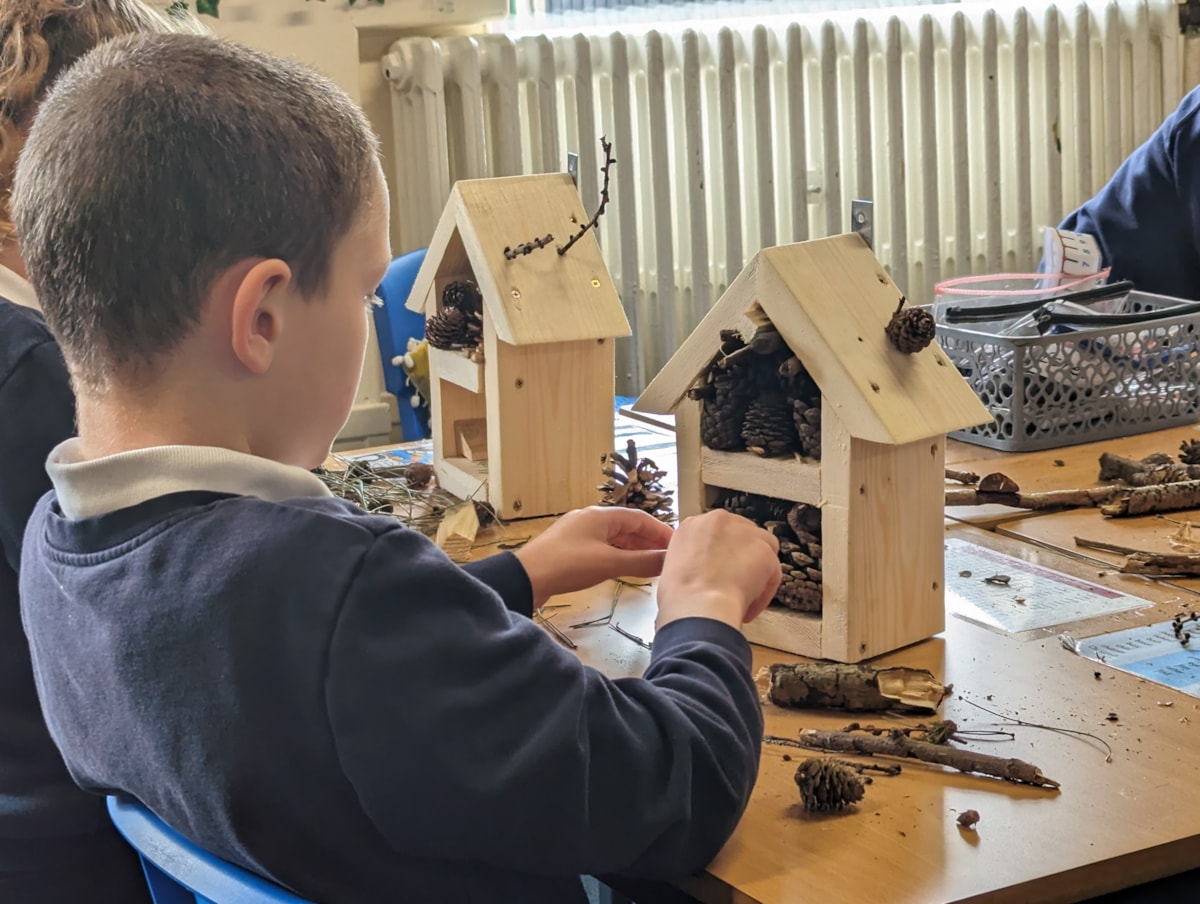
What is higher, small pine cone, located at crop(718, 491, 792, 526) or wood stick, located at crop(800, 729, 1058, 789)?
small pine cone, located at crop(718, 491, 792, 526)

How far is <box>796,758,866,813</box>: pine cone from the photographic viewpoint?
2.79 feet

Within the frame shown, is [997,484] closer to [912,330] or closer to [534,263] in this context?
[912,330]

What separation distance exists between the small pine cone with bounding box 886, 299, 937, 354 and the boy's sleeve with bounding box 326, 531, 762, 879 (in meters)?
0.43

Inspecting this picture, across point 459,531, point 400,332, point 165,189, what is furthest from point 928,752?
point 400,332

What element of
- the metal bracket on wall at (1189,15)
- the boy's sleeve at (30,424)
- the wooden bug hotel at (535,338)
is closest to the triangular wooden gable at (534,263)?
the wooden bug hotel at (535,338)

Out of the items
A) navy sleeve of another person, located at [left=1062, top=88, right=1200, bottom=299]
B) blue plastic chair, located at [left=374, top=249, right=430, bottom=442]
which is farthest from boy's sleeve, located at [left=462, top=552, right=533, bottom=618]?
navy sleeve of another person, located at [left=1062, top=88, right=1200, bottom=299]

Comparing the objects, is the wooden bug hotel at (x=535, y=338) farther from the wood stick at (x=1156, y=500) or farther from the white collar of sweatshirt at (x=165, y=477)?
the white collar of sweatshirt at (x=165, y=477)

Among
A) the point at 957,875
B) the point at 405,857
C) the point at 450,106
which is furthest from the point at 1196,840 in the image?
the point at 450,106

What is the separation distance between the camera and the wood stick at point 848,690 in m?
1.01

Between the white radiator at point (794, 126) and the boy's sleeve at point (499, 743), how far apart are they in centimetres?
247

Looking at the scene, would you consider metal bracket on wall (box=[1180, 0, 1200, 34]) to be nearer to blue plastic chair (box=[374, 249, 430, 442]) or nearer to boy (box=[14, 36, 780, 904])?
blue plastic chair (box=[374, 249, 430, 442])

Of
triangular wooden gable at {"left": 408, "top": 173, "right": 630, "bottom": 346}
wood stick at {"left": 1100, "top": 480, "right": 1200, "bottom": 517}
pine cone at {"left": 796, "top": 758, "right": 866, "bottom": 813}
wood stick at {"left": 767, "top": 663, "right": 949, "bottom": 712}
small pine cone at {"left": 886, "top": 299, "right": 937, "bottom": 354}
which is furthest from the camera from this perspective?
triangular wooden gable at {"left": 408, "top": 173, "right": 630, "bottom": 346}

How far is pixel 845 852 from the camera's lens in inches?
31.5

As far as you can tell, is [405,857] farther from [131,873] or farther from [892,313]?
[892,313]
